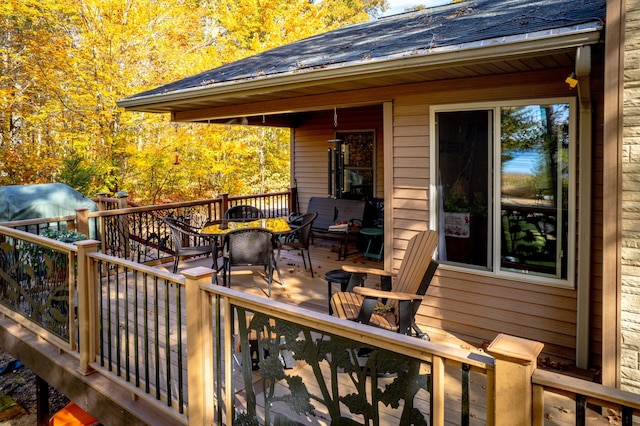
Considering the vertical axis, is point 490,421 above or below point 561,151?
below

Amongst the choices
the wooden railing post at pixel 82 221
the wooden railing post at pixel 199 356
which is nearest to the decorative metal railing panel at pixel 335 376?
the wooden railing post at pixel 199 356

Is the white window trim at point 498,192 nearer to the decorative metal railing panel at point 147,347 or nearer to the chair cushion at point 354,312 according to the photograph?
the chair cushion at point 354,312

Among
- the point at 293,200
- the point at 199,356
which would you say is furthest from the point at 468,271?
the point at 293,200

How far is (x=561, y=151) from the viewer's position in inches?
147

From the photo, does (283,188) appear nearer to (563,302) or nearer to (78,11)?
(78,11)

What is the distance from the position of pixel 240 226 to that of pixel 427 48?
11.5 feet

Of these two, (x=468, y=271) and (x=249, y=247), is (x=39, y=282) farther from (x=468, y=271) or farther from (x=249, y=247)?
(x=468, y=271)

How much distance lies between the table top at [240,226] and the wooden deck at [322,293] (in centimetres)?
70

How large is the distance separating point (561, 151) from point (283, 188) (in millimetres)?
14862

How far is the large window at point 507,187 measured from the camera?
375 cm

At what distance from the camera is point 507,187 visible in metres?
4.03

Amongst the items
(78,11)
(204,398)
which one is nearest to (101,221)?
(204,398)

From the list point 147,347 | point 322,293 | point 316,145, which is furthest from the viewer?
point 316,145

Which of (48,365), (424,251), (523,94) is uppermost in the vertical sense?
(523,94)
